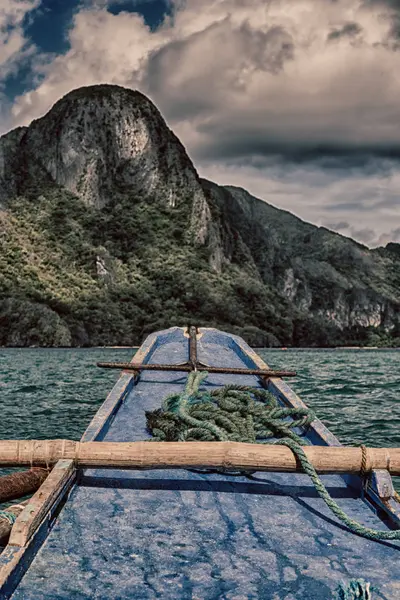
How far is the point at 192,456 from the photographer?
4.00m

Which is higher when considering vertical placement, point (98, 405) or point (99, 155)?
point (99, 155)

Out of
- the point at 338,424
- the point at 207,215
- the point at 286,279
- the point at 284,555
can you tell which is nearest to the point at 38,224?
the point at 207,215

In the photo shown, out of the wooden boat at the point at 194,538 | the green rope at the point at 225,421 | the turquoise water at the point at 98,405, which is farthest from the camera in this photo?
the turquoise water at the point at 98,405

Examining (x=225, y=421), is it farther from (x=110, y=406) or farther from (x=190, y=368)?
(x=190, y=368)

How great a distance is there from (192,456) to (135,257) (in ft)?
344

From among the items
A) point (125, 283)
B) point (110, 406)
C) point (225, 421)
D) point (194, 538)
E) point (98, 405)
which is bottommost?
point (98, 405)

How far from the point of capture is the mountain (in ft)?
283

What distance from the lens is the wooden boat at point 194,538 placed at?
295cm

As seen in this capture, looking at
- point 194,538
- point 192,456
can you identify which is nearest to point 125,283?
point 192,456

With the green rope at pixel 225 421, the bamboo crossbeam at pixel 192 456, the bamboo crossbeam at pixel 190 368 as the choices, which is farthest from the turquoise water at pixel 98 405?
the bamboo crossbeam at pixel 192 456

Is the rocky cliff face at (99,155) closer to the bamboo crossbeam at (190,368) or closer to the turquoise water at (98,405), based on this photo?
the turquoise water at (98,405)

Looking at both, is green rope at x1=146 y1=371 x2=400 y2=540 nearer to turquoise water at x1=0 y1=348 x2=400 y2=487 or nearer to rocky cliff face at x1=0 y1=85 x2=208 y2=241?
turquoise water at x1=0 y1=348 x2=400 y2=487

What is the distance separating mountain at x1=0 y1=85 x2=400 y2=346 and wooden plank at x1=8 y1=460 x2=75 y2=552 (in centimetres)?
7202

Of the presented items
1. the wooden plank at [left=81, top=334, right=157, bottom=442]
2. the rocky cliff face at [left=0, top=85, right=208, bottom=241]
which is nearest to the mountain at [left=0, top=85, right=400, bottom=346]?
the rocky cliff face at [left=0, top=85, right=208, bottom=241]
